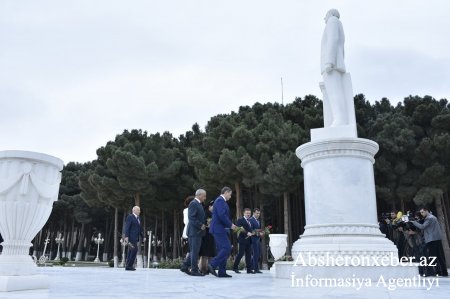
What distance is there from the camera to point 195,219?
27.0 feet

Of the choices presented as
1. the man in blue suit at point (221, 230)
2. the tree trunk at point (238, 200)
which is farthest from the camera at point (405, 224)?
the tree trunk at point (238, 200)

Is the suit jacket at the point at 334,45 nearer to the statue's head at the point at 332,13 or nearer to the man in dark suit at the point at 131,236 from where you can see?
the statue's head at the point at 332,13

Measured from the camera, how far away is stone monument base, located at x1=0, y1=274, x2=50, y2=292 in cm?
423

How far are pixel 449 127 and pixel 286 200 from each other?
11.4 m

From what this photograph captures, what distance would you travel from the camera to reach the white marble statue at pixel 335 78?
28.8 ft

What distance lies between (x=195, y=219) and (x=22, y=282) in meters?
4.18

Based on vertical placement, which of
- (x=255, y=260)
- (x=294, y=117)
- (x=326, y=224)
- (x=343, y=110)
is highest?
(x=294, y=117)

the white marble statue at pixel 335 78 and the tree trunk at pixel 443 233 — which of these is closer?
the white marble statue at pixel 335 78

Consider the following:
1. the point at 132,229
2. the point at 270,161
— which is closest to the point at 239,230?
the point at 132,229

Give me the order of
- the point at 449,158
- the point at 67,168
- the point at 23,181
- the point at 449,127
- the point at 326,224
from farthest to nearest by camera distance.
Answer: the point at 67,168 → the point at 449,127 → the point at 449,158 → the point at 326,224 → the point at 23,181

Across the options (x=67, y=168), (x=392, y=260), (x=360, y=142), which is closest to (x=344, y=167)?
(x=360, y=142)

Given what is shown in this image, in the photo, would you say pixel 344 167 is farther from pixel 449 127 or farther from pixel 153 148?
pixel 153 148

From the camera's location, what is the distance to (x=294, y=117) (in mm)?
29094

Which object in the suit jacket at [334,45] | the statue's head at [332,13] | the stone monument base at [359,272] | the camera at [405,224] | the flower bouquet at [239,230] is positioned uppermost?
the statue's head at [332,13]
